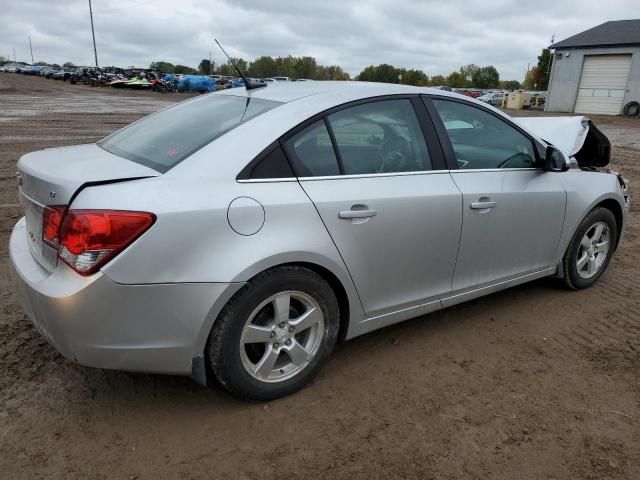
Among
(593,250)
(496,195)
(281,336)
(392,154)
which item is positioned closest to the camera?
(281,336)

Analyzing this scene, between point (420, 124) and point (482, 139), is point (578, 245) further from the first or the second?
point (420, 124)

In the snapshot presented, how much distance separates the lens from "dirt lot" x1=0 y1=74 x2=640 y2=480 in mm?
2324

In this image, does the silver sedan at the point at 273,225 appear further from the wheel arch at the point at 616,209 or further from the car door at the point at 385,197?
the wheel arch at the point at 616,209

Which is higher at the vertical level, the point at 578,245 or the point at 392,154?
the point at 392,154

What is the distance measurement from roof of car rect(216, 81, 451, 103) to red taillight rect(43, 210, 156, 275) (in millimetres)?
1130

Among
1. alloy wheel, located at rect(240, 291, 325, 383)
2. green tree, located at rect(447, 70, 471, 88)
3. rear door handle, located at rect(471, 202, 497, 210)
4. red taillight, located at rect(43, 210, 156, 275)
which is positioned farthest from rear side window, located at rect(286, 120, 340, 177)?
green tree, located at rect(447, 70, 471, 88)

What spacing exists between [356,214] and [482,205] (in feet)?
3.21

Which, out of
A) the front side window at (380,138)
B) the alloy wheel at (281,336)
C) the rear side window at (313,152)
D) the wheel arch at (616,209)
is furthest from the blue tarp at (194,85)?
the alloy wheel at (281,336)

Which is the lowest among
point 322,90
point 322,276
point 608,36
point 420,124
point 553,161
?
point 322,276

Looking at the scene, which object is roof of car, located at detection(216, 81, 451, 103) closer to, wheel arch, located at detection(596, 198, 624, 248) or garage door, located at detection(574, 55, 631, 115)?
wheel arch, located at detection(596, 198, 624, 248)

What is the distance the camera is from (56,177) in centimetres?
241

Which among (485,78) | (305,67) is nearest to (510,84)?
(485,78)

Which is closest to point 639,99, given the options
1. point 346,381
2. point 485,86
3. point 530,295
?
point 530,295

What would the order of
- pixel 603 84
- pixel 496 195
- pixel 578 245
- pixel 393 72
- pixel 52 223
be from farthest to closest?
pixel 393 72
pixel 603 84
pixel 578 245
pixel 496 195
pixel 52 223
